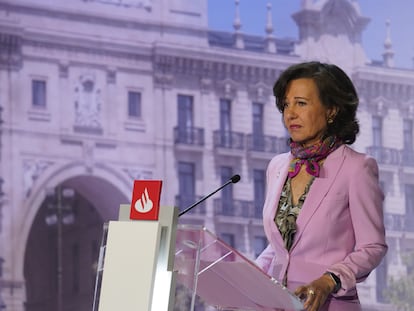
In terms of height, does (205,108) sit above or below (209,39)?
below

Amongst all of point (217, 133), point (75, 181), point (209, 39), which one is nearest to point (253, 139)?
point (217, 133)

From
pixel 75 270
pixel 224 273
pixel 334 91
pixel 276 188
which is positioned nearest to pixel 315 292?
pixel 224 273

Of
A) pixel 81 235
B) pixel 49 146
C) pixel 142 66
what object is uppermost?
pixel 142 66

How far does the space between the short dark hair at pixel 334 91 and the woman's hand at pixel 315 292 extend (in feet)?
1.27

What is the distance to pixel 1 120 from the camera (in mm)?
6293

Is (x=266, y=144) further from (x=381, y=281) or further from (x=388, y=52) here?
(x=381, y=281)

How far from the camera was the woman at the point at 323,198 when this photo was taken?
2201 mm

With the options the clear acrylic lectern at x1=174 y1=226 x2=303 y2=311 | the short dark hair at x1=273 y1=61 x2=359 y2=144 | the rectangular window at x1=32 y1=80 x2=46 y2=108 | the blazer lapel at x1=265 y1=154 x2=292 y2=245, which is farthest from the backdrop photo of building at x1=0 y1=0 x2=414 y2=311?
the clear acrylic lectern at x1=174 y1=226 x2=303 y2=311

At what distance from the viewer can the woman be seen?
220 cm

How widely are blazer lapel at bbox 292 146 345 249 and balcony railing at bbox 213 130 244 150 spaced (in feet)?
14.3

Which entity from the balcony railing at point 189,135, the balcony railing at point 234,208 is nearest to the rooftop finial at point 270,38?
the balcony railing at point 189,135

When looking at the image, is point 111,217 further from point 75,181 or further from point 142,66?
point 142,66

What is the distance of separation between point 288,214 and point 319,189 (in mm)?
100

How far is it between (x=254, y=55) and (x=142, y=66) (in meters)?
0.73
